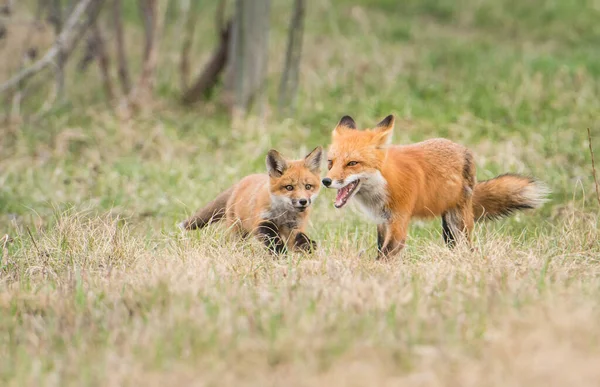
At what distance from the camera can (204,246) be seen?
6.09m

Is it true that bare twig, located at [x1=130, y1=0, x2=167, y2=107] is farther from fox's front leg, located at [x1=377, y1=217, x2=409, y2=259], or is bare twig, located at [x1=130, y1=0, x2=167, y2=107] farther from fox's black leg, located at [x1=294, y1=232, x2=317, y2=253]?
fox's front leg, located at [x1=377, y1=217, x2=409, y2=259]

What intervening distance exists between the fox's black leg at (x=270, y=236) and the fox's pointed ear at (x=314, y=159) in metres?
0.59

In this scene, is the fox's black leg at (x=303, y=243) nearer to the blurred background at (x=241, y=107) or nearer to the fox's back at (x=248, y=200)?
the fox's back at (x=248, y=200)

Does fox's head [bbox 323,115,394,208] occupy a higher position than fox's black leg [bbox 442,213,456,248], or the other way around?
fox's head [bbox 323,115,394,208]

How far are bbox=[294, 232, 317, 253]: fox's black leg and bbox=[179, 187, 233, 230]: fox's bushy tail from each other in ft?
3.13

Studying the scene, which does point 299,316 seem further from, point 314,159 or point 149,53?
point 149,53

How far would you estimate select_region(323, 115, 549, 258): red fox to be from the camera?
19.6 ft

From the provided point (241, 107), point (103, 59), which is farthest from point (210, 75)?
point (241, 107)

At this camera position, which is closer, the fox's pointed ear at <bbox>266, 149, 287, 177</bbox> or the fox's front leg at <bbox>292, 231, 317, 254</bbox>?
the fox's front leg at <bbox>292, 231, 317, 254</bbox>

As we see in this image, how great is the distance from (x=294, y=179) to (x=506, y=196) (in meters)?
1.67

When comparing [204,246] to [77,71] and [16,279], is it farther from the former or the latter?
[77,71]

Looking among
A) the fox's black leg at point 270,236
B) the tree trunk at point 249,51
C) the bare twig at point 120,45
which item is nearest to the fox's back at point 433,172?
the fox's black leg at point 270,236

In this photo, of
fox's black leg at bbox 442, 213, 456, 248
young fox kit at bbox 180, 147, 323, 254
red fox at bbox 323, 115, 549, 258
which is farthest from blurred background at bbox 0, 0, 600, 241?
red fox at bbox 323, 115, 549, 258

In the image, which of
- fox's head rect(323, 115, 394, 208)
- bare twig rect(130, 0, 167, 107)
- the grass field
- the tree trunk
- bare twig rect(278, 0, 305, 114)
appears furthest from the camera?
bare twig rect(130, 0, 167, 107)
